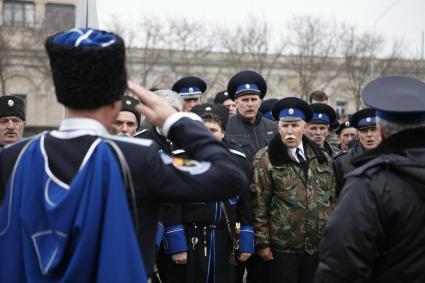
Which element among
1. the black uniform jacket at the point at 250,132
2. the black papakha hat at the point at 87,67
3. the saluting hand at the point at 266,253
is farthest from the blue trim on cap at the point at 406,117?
the black uniform jacket at the point at 250,132

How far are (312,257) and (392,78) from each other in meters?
2.98

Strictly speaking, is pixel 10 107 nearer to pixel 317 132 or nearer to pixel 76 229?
pixel 317 132

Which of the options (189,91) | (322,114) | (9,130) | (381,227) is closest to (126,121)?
(9,130)

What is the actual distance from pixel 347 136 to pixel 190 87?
8.49ft

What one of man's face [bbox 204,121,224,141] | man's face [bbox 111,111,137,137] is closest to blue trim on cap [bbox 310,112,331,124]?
Result: man's face [bbox 204,121,224,141]

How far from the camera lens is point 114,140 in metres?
2.64

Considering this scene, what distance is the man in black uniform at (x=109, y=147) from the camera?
2.59m

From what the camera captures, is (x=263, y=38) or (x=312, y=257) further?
(x=263, y=38)

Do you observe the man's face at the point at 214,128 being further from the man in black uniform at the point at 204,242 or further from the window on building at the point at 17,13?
the window on building at the point at 17,13

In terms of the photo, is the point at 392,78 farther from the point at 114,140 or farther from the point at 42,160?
the point at 42,160

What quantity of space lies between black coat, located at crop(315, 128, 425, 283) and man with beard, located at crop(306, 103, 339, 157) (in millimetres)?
5111

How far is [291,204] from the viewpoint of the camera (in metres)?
6.07

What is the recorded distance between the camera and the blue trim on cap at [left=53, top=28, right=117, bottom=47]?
2.60 m

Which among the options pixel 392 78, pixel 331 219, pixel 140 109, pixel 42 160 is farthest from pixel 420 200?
pixel 42 160
